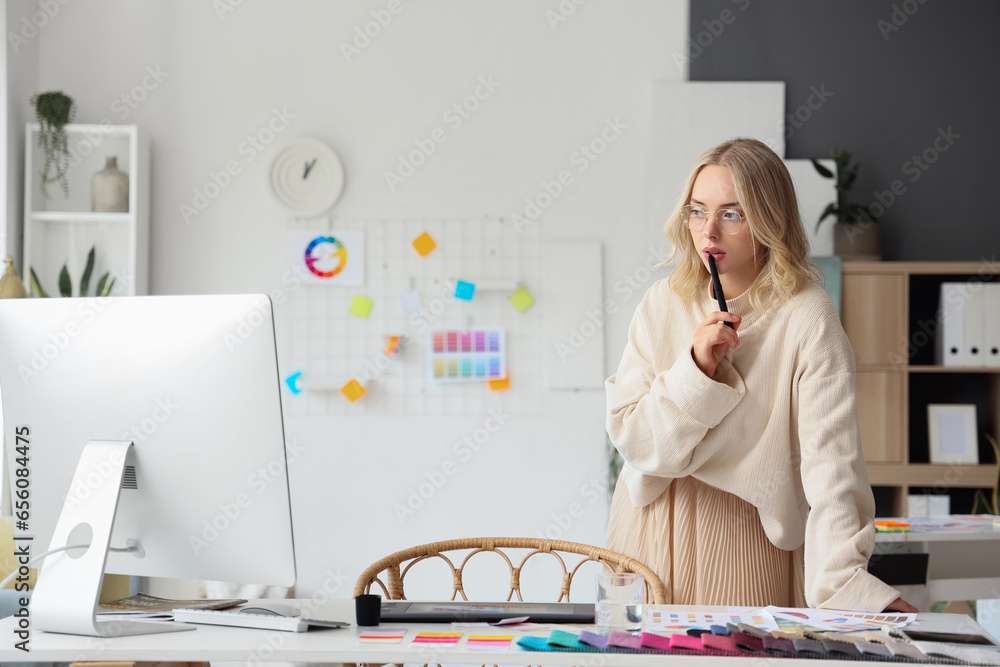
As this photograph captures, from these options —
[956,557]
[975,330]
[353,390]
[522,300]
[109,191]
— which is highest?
[109,191]

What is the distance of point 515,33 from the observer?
12.8ft

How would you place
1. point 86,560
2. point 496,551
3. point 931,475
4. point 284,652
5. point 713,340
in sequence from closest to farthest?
point 284,652 → point 86,560 → point 713,340 → point 496,551 → point 931,475

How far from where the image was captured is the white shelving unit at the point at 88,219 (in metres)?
3.64

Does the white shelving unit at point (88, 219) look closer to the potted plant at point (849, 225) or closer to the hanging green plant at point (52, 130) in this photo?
the hanging green plant at point (52, 130)

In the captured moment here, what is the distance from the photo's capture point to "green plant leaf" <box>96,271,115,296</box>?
142 inches

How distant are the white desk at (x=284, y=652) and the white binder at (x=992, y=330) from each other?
252cm

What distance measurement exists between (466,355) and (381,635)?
2.61m

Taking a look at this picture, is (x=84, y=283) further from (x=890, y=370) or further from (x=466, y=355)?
(x=890, y=370)

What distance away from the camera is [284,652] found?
1179 millimetres

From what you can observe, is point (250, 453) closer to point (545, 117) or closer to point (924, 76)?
point (545, 117)

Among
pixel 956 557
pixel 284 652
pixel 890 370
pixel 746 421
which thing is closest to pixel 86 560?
pixel 284 652

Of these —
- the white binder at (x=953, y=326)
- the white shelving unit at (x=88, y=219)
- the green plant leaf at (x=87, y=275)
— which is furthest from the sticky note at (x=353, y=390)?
the white binder at (x=953, y=326)

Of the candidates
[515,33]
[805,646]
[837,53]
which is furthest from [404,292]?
[805,646]

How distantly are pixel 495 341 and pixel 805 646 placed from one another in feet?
9.05
